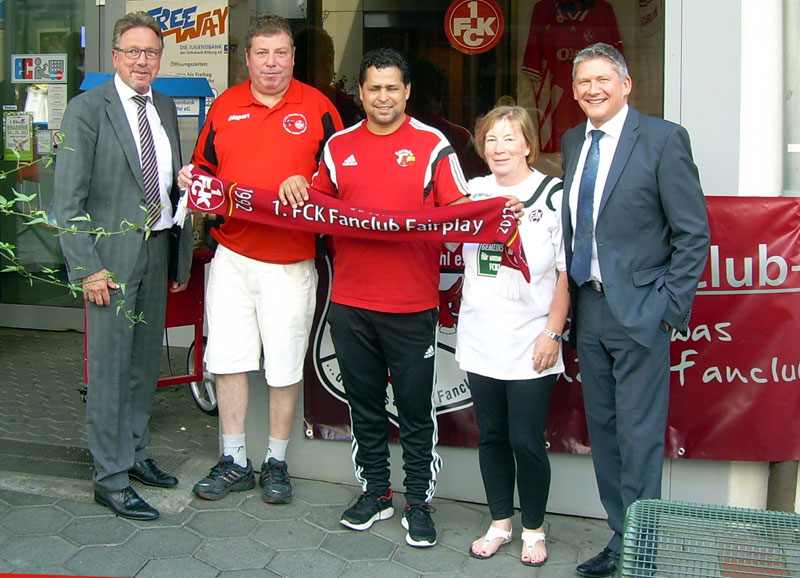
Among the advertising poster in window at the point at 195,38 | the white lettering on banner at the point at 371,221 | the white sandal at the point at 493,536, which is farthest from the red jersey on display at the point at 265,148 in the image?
the advertising poster in window at the point at 195,38

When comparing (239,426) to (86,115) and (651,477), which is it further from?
(651,477)

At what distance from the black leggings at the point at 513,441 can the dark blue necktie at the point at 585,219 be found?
482 millimetres

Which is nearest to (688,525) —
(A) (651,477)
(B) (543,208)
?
(A) (651,477)

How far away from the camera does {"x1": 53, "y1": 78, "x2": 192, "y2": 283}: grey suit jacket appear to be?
4.07m

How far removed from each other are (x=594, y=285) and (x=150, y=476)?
240cm

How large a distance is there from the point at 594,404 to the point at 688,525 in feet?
4.25

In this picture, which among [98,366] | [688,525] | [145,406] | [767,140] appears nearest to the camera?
[688,525]

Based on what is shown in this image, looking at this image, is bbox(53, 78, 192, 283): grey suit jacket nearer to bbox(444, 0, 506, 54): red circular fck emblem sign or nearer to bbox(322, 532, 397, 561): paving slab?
bbox(322, 532, 397, 561): paving slab

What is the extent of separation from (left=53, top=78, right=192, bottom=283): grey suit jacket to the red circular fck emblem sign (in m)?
1.64

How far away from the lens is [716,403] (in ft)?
13.7

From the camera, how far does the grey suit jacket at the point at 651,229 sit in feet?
11.2

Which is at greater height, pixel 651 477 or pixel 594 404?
pixel 594 404

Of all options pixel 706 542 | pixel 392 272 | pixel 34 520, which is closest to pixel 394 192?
pixel 392 272

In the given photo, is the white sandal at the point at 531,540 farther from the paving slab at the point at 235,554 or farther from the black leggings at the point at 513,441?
the paving slab at the point at 235,554
